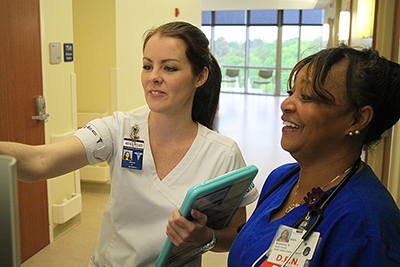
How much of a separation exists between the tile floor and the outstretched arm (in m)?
1.95

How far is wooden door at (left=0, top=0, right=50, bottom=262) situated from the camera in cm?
270

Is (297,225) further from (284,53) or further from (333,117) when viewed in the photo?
(284,53)

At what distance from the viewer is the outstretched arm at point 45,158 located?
48.6 inches

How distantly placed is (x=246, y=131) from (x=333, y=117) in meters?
6.88

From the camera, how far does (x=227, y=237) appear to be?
5.00ft

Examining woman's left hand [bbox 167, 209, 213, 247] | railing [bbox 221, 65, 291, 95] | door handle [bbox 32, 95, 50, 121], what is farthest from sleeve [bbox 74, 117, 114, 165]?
railing [bbox 221, 65, 291, 95]

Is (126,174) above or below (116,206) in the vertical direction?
above

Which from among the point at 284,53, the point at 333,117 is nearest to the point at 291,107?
the point at 333,117

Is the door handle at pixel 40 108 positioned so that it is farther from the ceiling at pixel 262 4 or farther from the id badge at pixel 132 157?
the ceiling at pixel 262 4

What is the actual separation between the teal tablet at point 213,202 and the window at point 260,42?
43.0 ft

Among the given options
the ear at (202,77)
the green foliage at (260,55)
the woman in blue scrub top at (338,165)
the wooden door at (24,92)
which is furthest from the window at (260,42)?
the woman in blue scrub top at (338,165)

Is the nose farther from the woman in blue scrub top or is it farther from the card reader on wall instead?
the card reader on wall

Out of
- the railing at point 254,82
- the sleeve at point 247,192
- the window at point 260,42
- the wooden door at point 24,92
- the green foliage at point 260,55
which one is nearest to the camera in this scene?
the sleeve at point 247,192

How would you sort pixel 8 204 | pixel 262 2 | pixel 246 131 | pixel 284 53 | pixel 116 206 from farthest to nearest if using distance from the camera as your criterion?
pixel 284 53 < pixel 262 2 < pixel 246 131 < pixel 116 206 < pixel 8 204
